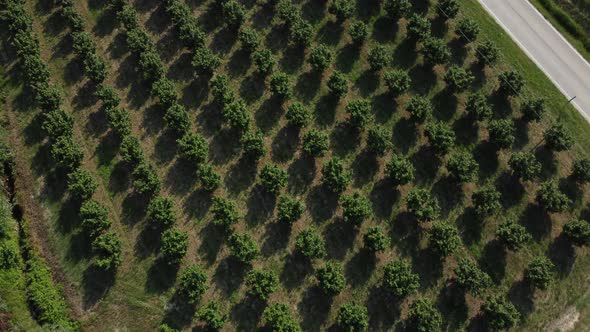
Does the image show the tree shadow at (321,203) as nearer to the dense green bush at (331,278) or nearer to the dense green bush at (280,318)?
the dense green bush at (331,278)

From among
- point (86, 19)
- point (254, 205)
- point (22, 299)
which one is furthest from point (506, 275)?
point (86, 19)

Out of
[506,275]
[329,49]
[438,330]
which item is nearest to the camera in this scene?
[438,330]

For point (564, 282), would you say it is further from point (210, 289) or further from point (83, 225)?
point (83, 225)

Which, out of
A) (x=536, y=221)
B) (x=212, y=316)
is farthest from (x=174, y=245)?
(x=536, y=221)

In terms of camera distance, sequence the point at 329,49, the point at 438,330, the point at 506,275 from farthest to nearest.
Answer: the point at 329,49, the point at 506,275, the point at 438,330

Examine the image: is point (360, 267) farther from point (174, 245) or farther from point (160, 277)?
point (160, 277)

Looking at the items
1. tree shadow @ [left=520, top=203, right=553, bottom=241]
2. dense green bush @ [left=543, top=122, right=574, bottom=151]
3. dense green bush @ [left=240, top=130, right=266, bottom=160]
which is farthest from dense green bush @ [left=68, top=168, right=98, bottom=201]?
dense green bush @ [left=543, top=122, right=574, bottom=151]
